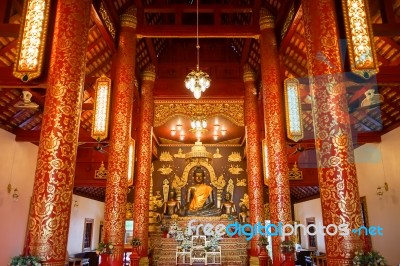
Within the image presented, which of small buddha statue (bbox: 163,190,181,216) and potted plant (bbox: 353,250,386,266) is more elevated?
small buddha statue (bbox: 163,190,181,216)

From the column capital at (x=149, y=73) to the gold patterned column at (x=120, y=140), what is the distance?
3.29 meters

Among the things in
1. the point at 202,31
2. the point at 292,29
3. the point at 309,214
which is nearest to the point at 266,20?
the point at 292,29

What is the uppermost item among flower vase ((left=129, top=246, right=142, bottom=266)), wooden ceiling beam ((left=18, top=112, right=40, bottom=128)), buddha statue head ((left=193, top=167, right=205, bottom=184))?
wooden ceiling beam ((left=18, top=112, right=40, bottom=128))

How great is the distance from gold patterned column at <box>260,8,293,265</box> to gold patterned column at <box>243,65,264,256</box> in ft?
9.88

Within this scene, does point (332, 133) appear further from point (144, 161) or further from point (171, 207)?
point (171, 207)

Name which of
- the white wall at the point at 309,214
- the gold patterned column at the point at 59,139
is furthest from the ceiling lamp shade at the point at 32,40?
the white wall at the point at 309,214

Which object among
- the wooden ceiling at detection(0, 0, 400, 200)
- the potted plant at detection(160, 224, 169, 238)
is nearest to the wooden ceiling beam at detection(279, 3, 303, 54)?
the wooden ceiling at detection(0, 0, 400, 200)

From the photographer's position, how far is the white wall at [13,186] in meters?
9.78

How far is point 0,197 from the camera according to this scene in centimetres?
959

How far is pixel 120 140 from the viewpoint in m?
7.23

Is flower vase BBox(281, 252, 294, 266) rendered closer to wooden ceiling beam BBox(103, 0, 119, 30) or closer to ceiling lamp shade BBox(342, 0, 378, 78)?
ceiling lamp shade BBox(342, 0, 378, 78)

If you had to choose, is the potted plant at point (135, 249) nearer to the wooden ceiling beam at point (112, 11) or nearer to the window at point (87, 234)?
the wooden ceiling beam at point (112, 11)

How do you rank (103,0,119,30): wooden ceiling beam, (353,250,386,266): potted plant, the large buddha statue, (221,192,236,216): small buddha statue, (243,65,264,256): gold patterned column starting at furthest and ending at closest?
the large buddha statue, (221,192,236,216): small buddha statue, (243,65,264,256): gold patterned column, (103,0,119,30): wooden ceiling beam, (353,250,386,266): potted plant

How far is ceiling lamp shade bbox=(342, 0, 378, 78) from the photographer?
4.64 metres
